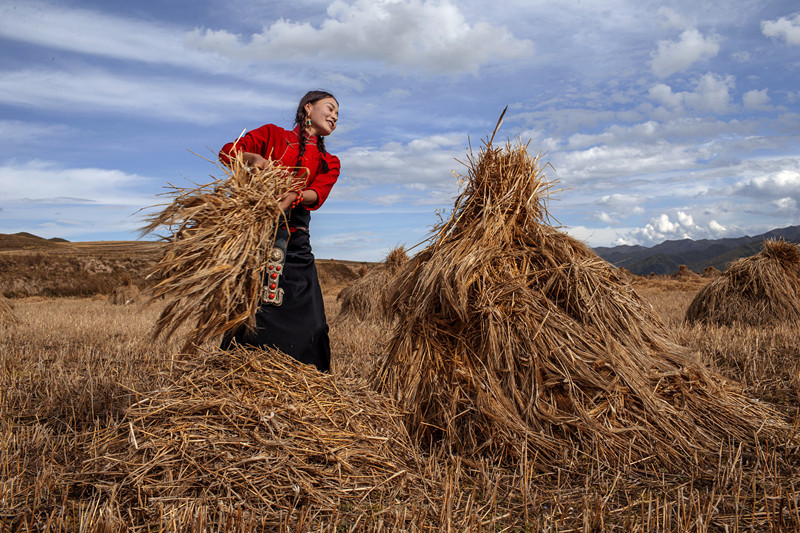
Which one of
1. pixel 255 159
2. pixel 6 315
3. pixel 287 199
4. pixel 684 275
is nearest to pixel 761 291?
pixel 287 199

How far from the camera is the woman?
325 centimetres

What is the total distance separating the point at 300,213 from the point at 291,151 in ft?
1.47

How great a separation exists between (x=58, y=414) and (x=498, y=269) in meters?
3.41

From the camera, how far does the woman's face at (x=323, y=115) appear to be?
3.60 metres

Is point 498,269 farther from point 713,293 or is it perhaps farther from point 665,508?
point 713,293

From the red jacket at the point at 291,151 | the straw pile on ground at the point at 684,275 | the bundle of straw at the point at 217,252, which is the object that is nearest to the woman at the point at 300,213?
the red jacket at the point at 291,151

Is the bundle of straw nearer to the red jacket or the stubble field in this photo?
the stubble field

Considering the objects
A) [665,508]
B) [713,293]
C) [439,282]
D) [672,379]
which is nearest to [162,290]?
[439,282]

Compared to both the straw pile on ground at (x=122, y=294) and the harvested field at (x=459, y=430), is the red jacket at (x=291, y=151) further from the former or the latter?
the straw pile on ground at (x=122, y=294)

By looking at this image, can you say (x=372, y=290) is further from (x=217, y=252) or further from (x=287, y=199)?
(x=217, y=252)

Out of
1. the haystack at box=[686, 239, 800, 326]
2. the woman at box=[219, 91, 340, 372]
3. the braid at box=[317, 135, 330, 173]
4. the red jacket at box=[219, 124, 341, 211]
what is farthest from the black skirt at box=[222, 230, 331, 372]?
the haystack at box=[686, 239, 800, 326]

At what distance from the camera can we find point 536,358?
10.3ft

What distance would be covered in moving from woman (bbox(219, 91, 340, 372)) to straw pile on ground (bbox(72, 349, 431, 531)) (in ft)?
0.84

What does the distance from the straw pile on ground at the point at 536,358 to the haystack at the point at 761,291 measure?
4223 millimetres
